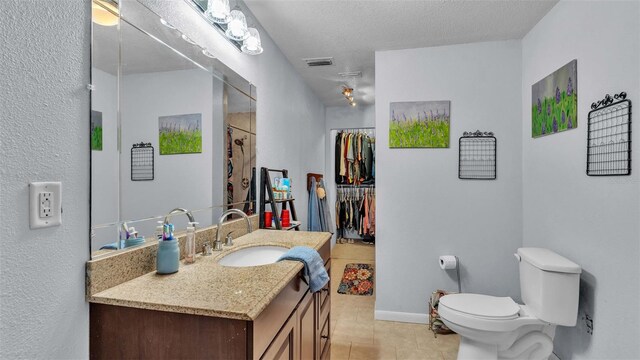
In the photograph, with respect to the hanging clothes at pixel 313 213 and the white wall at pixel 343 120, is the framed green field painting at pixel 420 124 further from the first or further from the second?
the white wall at pixel 343 120

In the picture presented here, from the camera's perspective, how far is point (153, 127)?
4.24 feet

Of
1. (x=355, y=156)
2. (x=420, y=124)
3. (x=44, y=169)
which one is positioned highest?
(x=420, y=124)

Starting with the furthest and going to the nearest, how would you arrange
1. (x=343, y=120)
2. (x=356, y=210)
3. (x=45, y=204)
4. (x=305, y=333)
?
(x=356, y=210) → (x=343, y=120) → (x=305, y=333) → (x=45, y=204)

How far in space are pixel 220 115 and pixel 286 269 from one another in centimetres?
98

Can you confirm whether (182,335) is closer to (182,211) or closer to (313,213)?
(182,211)

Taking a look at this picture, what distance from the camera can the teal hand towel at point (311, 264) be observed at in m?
1.31

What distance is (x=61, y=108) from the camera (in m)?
0.88

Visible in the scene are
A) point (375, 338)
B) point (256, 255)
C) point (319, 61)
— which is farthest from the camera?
point (319, 61)

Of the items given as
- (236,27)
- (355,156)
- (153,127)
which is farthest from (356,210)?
(153,127)

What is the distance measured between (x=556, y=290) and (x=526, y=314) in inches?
9.1

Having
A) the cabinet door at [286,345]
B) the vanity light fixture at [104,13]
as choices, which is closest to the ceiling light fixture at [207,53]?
the vanity light fixture at [104,13]

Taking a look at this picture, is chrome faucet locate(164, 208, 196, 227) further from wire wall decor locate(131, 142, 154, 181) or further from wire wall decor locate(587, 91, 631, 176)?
wire wall decor locate(587, 91, 631, 176)

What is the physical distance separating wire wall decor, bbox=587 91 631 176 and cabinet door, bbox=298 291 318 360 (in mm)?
1619

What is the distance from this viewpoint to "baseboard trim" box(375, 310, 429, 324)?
2.65 meters
